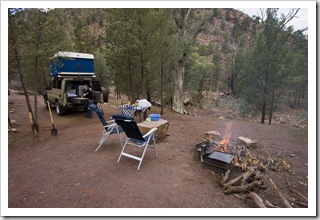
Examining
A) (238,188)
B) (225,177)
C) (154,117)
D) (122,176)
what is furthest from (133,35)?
(238,188)

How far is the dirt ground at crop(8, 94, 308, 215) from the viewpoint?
2.79 metres

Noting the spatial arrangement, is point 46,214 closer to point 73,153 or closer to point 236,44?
point 73,153

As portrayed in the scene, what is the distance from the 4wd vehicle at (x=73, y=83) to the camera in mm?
8375

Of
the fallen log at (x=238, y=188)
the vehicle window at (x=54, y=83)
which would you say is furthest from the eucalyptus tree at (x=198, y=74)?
the fallen log at (x=238, y=188)

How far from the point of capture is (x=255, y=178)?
140 inches

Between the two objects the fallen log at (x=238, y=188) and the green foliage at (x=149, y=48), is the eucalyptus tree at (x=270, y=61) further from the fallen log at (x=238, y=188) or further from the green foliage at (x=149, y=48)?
the fallen log at (x=238, y=188)

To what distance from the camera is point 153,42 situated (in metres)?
8.46

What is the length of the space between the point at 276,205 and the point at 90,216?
2630 millimetres

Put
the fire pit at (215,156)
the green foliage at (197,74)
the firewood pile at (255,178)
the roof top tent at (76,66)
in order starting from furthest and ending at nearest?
the green foliage at (197,74) → the roof top tent at (76,66) → the fire pit at (215,156) → the firewood pile at (255,178)

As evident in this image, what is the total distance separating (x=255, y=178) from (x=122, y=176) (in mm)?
2279

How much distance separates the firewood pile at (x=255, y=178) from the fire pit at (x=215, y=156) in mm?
98

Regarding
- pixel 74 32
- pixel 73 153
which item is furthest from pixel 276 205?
pixel 74 32

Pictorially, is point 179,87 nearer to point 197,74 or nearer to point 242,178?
point 197,74

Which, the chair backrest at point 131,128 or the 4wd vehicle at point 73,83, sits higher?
the 4wd vehicle at point 73,83
